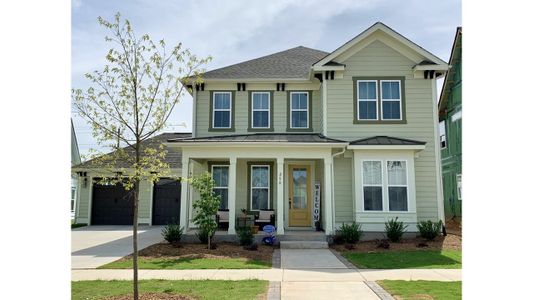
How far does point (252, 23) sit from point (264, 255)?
6791 mm

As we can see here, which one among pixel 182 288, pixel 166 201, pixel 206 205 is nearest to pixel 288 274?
pixel 182 288

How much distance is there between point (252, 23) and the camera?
19.5 feet

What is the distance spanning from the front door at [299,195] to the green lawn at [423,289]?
7347 mm

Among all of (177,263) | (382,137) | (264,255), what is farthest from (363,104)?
(177,263)

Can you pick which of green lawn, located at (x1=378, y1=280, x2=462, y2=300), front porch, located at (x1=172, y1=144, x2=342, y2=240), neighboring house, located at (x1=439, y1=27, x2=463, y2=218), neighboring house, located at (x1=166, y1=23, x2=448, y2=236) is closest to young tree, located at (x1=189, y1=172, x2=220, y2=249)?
neighboring house, located at (x1=166, y1=23, x2=448, y2=236)

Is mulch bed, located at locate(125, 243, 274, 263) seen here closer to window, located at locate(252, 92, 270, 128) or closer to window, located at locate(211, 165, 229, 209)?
window, located at locate(211, 165, 229, 209)

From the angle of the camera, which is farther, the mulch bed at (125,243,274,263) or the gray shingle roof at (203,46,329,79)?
the gray shingle roof at (203,46,329,79)

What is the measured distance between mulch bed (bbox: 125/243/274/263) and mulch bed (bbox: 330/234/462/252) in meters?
2.54

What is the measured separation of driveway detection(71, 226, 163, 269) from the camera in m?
9.78

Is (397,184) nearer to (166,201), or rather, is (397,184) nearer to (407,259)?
(407,259)

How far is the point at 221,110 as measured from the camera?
15.6m

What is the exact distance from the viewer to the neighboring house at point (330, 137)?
515 inches

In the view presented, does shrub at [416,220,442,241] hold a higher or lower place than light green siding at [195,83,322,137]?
lower

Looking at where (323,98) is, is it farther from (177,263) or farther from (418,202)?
(177,263)
